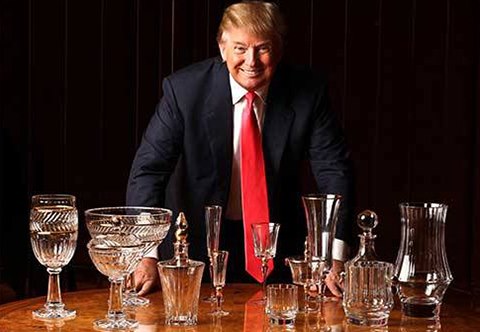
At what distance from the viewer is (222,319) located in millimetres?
2354

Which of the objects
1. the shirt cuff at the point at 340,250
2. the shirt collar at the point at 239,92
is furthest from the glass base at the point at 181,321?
the shirt collar at the point at 239,92

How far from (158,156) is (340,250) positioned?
2.13 feet

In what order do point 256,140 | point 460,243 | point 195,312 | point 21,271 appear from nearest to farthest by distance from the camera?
point 195,312 → point 256,140 → point 21,271 → point 460,243

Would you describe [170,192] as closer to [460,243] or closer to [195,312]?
[195,312]

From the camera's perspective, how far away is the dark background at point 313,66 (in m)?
5.08

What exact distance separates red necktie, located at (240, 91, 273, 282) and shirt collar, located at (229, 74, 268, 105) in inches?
0.9

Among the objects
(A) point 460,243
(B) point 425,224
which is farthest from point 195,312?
(A) point 460,243

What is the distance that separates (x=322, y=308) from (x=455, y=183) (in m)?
2.87

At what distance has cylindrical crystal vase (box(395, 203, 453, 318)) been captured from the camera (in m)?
2.34

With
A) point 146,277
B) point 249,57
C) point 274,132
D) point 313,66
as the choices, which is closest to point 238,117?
point 274,132

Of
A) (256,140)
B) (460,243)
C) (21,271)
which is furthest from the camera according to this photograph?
(460,243)

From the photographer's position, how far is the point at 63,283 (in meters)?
4.88

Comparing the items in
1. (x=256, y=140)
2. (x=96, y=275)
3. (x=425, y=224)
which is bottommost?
(x=96, y=275)

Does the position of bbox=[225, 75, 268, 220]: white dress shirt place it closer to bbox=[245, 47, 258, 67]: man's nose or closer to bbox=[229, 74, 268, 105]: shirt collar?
bbox=[229, 74, 268, 105]: shirt collar
